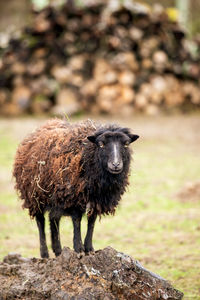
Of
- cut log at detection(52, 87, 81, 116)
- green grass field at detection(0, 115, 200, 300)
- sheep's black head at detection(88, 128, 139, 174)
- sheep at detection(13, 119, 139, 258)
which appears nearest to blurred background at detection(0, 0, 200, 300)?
cut log at detection(52, 87, 81, 116)

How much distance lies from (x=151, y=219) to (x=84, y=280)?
462 cm

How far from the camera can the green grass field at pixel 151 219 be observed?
23.7ft

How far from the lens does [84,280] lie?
4.82 m

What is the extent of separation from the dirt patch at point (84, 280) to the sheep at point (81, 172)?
80cm

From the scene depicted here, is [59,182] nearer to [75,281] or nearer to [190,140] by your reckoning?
[75,281]

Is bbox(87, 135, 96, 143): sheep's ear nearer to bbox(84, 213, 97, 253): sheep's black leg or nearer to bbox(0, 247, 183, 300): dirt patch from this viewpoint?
bbox(84, 213, 97, 253): sheep's black leg

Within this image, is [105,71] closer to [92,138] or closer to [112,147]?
[92,138]

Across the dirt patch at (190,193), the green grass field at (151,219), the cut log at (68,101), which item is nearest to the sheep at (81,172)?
the green grass field at (151,219)

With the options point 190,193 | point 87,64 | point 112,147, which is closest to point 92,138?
point 112,147

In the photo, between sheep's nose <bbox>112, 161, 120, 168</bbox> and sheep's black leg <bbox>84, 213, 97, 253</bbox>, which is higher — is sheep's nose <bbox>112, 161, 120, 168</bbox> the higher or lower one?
the higher one

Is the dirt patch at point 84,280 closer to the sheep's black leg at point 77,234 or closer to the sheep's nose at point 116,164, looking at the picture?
the sheep's black leg at point 77,234

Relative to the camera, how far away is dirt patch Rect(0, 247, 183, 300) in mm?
4699

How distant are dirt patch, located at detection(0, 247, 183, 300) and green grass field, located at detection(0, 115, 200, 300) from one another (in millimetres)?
1073

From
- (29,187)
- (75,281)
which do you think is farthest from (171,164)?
(75,281)
